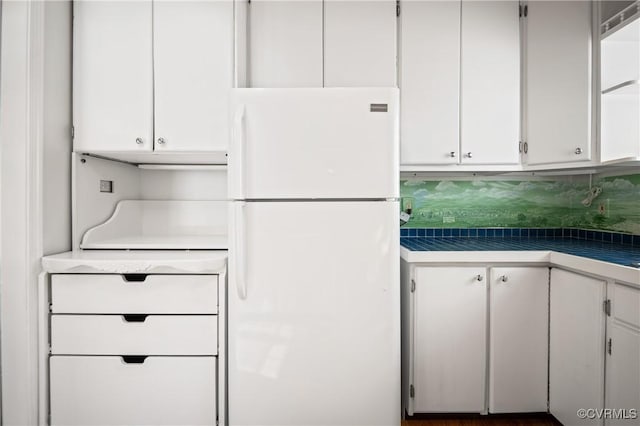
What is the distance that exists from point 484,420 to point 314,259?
1244 millimetres

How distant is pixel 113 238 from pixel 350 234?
1.33m

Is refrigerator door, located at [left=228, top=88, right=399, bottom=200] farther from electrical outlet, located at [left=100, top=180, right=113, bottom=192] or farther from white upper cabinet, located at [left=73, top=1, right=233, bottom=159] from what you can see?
electrical outlet, located at [left=100, top=180, right=113, bottom=192]

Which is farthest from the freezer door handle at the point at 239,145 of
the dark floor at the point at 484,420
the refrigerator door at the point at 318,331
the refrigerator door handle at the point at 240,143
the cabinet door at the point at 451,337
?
the dark floor at the point at 484,420

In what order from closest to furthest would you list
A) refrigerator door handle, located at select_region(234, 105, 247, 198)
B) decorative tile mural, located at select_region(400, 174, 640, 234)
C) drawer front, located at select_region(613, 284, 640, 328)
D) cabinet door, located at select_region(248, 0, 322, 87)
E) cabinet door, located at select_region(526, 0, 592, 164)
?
drawer front, located at select_region(613, 284, 640, 328) → refrigerator door handle, located at select_region(234, 105, 247, 198) → cabinet door, located at select_region(526, 0, 592, 164) → cabinet door, located at select_region(248, 0, 322, 87) → decorative tile mural, located at select_region(400, 174, 640, 234)

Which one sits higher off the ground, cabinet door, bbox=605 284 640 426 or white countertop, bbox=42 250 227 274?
white countertop, bbox=42 250 227 274

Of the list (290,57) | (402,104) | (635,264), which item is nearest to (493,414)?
(635,264)

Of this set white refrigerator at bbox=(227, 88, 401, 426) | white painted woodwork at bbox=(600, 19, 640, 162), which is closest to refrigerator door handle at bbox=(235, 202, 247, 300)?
white refrigerator at bbox=(227, 88, 401, 426)

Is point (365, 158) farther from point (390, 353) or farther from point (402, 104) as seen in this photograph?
point (390, 353)

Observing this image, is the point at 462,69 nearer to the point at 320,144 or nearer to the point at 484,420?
the point at 320,144

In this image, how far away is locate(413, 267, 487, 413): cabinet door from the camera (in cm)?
178

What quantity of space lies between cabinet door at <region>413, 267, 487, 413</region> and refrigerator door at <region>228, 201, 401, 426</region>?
292 millimetres

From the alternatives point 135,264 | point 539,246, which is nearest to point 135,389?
point 135,264

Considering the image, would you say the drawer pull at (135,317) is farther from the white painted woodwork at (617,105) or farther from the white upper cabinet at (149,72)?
the white painted woodwork at (617,105)

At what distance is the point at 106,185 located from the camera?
78.5 inches
